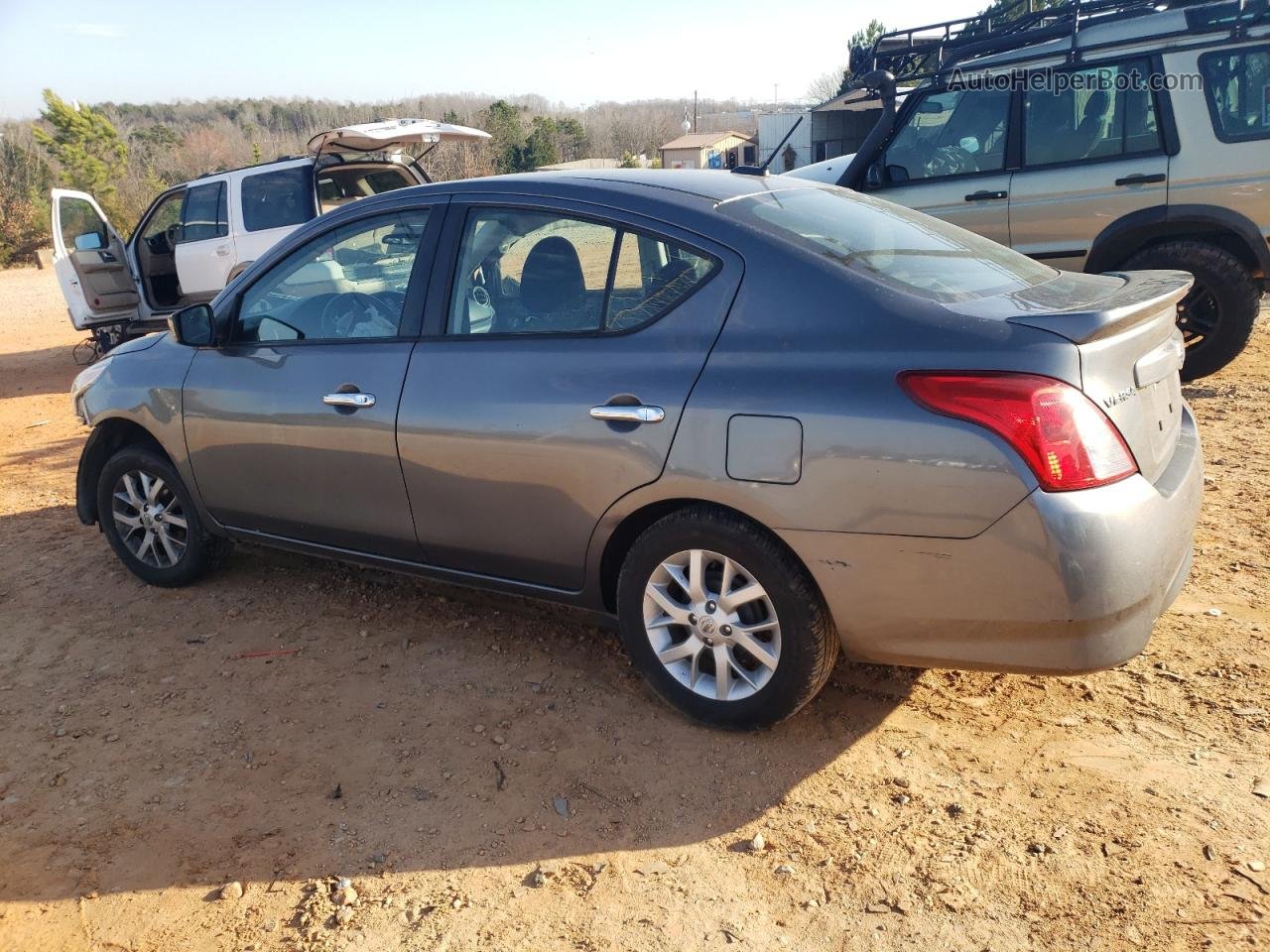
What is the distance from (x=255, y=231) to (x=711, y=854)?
29.5ft

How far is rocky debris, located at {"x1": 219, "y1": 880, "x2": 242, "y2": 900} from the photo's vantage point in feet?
9.00

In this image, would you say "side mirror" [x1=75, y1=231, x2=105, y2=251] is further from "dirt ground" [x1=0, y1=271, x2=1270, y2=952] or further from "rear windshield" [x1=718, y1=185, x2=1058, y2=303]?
"rear windshield" [x1=718, y1=185, x2=1058, y2=303]

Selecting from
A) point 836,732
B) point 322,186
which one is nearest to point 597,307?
point 836,732

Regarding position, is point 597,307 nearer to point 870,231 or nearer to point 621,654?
point 870,231

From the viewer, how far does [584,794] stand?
10.1 feet

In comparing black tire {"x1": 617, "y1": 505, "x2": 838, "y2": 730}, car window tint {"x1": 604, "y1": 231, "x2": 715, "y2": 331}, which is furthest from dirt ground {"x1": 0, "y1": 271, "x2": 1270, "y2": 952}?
car window tint {"x1": 604, "y1": 231, "x2": 715, "y2": 331}

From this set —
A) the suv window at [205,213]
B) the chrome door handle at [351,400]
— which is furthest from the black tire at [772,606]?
the suv window at [205,213]

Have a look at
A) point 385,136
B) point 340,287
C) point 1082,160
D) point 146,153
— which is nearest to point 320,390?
point 340,287

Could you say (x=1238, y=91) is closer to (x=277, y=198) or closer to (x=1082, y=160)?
(x=1082, y=160)

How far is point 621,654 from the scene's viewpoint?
3951mm

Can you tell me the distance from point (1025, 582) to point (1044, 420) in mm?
424

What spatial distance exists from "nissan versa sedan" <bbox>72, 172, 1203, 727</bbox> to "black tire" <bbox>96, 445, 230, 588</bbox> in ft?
1.12

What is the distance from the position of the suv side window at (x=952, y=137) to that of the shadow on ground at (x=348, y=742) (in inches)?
193

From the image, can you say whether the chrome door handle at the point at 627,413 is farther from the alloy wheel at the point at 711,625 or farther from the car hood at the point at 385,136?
the car hood at the point at 385,136
